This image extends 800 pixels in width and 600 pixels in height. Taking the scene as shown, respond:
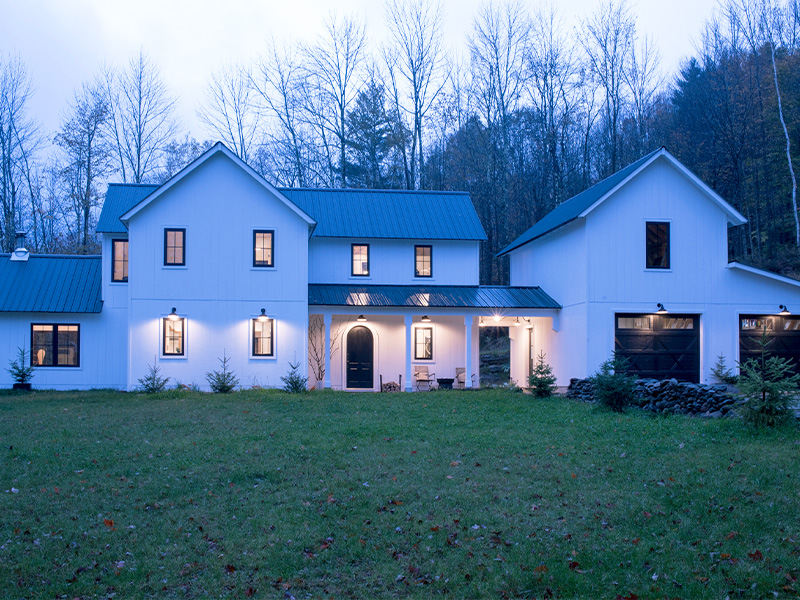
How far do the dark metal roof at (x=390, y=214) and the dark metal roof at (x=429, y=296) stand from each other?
1884mm

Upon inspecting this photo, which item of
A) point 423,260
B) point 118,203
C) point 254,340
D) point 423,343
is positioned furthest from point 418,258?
point 118,203

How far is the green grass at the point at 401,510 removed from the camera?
5.84 m

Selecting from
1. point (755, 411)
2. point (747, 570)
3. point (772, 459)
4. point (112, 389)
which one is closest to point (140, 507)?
point (747, 570)

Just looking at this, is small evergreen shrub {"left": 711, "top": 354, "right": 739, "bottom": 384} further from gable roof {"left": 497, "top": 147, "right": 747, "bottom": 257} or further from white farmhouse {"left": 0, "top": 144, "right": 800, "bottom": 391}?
gable roof {"left": 497, "top": 147, "right": 747, "bottom": 257}

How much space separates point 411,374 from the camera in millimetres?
22234

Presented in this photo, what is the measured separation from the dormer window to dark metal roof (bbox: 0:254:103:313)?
57.1 feet

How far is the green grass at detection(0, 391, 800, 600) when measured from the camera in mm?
5843

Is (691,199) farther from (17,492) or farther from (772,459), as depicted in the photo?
(17,492)

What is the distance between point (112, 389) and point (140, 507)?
14335 mm

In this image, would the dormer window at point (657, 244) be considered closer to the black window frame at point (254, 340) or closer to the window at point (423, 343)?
the window at point (423, 343)

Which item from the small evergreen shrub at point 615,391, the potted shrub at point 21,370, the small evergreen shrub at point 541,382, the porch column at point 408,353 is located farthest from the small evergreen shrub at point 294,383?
the small evergreen shrub at point 615,391

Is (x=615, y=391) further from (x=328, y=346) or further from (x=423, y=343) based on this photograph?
(x=328, y=346)

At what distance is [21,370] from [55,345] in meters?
1.24

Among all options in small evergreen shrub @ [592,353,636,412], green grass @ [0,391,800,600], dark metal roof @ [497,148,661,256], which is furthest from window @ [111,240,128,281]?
small evergreen shrub @ [592,353,636,412]
